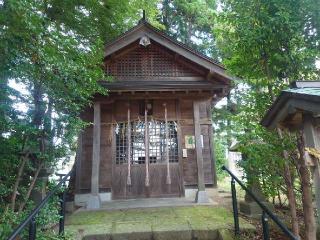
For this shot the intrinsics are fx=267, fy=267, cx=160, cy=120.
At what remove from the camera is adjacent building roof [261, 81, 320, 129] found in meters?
2.78

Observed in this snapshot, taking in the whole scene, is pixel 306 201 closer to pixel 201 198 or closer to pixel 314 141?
pixel 314 141

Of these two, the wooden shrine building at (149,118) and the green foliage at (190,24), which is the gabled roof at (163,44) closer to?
the wooden shrine building at (149,118)

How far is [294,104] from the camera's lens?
313cm

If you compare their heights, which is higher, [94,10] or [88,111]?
[94,10]

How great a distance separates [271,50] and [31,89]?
433 cm

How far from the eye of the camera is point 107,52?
8320 mm

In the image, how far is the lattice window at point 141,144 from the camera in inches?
343

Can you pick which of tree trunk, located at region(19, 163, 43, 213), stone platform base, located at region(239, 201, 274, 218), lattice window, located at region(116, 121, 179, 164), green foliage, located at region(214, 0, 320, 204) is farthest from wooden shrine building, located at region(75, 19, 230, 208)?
tree trunk, located at region(19, 163, 43, 213)

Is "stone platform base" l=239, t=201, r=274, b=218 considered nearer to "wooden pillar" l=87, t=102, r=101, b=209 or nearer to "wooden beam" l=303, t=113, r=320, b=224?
"wooden beam" l=303, t=113, r=320, b=224

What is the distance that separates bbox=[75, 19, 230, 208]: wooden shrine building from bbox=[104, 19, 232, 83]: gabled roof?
30 mm

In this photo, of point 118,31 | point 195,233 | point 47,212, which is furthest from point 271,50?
point 118,31

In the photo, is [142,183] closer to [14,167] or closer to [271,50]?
[14,167]

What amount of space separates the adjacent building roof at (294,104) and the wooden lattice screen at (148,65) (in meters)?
5.38

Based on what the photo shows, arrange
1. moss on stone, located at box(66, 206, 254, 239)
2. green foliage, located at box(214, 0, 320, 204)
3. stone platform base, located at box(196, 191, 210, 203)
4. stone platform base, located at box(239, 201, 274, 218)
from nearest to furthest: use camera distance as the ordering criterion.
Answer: green foliage, located at box(214, 0, 320, 204) → moss on stone, located at box(66, 206, 254, 239) → stone platform base, located at box(239, 201, 274, 218) → stone platform base, located at box(196, 191, 210, 203)
